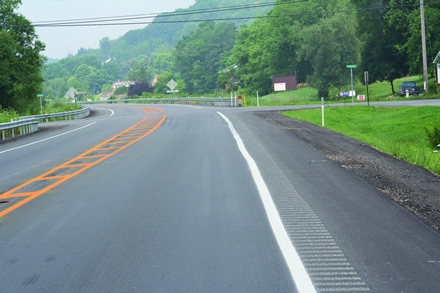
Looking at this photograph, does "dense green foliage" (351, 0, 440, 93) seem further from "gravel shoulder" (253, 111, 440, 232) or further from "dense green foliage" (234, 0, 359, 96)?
"gravel shoulder" (253, 111, 440, 232)

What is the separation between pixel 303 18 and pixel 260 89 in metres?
16.5

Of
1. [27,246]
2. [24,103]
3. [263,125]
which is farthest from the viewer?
[24,103]

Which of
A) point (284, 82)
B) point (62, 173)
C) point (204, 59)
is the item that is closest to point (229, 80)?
point (284, 82)

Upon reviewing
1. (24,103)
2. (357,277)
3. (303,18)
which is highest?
(303,18)

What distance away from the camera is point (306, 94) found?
72688 mm

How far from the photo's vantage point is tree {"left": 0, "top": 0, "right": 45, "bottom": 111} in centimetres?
3625

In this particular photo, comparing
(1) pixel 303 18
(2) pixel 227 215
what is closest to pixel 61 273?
(2) pixel 227 215

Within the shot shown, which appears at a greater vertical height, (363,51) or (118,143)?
(363,51)

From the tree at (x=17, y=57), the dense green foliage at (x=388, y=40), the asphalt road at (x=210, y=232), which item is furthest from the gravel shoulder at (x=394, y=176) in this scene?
the dense green foliage at (x=388, y=40)

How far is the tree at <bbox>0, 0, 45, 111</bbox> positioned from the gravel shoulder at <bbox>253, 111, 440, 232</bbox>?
31319 mm

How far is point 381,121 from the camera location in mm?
26578

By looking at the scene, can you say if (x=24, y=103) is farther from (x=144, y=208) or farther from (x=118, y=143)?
(x=144, y=208)

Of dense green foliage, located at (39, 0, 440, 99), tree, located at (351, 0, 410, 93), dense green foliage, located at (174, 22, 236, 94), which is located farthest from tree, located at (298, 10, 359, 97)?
dense green foliage, located at (174, 22, 236, 94)

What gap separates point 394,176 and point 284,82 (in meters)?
70.1
